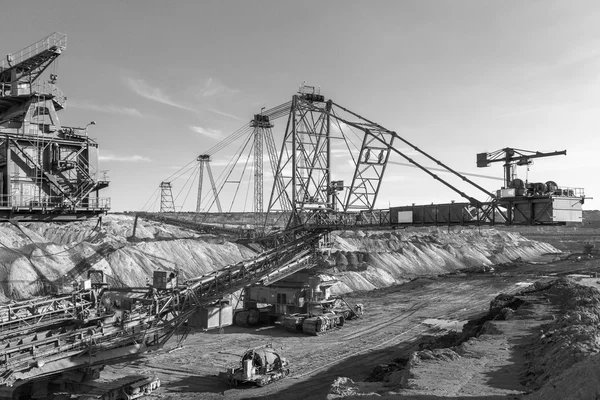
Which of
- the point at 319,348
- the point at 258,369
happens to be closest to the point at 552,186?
the point at 319,348

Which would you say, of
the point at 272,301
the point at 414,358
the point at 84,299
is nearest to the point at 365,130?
the point at 272,301

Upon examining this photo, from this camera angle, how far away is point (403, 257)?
2483 inches

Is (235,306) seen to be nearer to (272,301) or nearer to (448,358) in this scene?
(272,301)

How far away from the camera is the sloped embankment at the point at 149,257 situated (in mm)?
33125

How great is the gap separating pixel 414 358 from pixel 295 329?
46.4 ft

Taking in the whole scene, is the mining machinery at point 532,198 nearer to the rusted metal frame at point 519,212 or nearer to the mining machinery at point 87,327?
the rusted metal frame at point 519,212

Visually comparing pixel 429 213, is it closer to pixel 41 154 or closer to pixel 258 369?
pixel 258 369

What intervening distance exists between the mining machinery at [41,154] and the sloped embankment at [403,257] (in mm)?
15505

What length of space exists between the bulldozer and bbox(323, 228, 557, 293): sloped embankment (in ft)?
38.2

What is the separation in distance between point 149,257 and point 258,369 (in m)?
27.5

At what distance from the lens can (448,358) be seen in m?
14.1

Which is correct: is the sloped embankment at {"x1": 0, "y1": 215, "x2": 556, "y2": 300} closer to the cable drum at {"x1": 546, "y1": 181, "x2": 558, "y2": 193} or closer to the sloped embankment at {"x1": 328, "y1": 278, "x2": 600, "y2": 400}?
the sloped embankment at {"x1": 328, "y1": 278, "x2": 600, "y2": 400}

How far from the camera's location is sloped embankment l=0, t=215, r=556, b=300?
33.1 m

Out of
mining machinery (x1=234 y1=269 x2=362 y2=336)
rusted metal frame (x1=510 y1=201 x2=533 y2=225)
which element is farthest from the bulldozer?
rusted metal frame (x1=510 y1=201 x2=533 y2=225)
